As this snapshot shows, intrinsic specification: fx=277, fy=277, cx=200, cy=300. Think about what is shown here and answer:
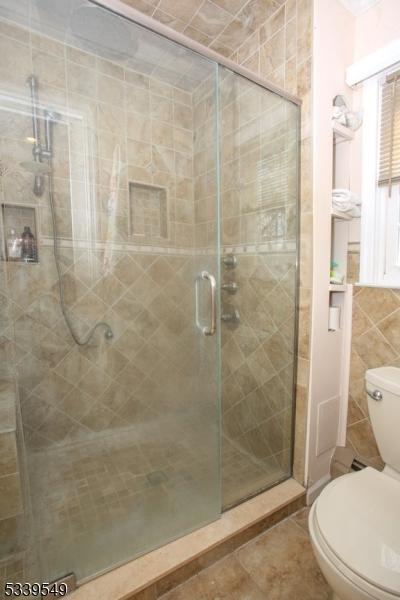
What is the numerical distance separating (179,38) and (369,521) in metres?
1.84

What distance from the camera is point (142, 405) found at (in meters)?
1.79

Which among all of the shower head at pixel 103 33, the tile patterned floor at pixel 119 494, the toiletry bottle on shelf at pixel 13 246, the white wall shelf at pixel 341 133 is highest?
the shower head at pixel 103 33

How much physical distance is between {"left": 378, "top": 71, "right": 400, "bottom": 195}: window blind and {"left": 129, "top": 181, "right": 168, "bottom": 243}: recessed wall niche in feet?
3.99

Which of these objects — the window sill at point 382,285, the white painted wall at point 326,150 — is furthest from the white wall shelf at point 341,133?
the window sill at point 382,285

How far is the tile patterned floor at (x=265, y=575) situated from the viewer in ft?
3.50

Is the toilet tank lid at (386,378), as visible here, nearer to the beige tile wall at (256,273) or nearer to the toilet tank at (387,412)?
the toilet tank at (387,412)

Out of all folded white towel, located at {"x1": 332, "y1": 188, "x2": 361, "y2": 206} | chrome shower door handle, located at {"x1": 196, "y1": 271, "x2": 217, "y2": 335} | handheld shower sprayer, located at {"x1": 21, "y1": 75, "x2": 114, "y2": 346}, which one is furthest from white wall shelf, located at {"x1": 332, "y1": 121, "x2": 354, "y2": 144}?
handheld shower sprayer, located at {"x1": 21, "y1": 75, "x2": 114, "y2": 346}

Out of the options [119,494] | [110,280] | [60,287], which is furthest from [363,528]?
[60,287]

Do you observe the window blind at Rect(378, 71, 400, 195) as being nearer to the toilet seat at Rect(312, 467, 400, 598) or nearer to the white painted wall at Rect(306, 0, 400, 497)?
the white painted wall at Rect(306, 0, 400, 497)

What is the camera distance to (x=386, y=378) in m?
1.17

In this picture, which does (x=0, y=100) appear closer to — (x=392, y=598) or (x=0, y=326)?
(x=0, y=326)

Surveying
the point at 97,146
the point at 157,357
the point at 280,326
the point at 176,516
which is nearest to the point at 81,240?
the point at 97,146

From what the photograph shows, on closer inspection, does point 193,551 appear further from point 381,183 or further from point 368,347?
point 381,183

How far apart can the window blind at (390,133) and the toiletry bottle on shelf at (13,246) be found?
1922 mm
